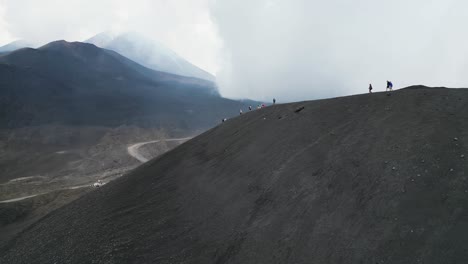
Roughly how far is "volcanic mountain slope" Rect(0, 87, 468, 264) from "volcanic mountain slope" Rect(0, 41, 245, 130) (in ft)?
253

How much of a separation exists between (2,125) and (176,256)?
9075 centimetres

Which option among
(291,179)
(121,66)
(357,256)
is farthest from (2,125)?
(357,256)

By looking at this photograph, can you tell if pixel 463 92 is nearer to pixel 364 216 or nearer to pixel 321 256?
pixel 364 216

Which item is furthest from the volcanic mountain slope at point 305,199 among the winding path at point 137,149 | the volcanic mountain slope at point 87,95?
the volcanic mountain slope at point 87,95

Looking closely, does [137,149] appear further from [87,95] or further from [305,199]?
[305,199]

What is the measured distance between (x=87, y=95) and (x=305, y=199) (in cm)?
11209

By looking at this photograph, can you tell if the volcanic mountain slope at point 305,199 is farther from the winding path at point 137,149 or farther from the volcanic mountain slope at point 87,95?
the volcanic mountain slope at point 87,95

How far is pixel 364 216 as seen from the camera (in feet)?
41.2

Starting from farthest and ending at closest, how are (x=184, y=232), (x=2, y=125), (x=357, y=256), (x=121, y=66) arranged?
(x=121, y=66) < (x=2, y=125) < (x=184, y=232) < (x=357, y=256)

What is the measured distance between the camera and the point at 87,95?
370 ft

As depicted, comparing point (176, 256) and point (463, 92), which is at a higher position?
point (463, 92)

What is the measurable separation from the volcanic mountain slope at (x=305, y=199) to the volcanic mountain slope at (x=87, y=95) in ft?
253

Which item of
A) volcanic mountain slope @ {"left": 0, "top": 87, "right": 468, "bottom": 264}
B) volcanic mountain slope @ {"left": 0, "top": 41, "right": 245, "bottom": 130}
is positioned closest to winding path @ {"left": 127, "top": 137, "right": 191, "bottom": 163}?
volcanic mountain slope @ {"left": 0, "top": 41, "right": 245, "bottom": 130}

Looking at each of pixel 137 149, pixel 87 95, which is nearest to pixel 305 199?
pixel 137 149
